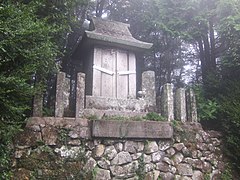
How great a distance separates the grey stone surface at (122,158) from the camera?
642cm

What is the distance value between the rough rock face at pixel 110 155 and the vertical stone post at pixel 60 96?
1.01 ft

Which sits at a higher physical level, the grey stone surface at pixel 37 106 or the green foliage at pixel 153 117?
the grey stone surface at pixel 37 106

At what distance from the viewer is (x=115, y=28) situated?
887cm

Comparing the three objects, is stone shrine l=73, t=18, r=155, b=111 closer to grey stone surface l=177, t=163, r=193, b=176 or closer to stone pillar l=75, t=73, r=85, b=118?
stone pillar l=75, t=73, r=85, b=118

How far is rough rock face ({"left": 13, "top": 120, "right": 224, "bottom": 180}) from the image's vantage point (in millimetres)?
5855

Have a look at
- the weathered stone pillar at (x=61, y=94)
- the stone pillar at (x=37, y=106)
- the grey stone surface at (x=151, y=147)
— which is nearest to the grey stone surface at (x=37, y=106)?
the stone pillar at (x=37, y=106)

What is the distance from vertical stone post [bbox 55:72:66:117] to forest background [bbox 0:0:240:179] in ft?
0.96

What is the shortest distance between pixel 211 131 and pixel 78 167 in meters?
3.94

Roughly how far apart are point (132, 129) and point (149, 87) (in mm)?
1632

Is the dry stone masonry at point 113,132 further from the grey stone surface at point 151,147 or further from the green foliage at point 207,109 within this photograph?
the green foliage at point 207,109

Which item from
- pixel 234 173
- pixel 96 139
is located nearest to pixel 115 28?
pixel 96 139

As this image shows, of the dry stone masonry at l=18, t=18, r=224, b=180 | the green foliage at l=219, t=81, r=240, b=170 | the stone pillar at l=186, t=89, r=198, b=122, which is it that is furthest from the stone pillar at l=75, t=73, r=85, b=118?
the green foliage at l=219, t=81, r=240, b=170

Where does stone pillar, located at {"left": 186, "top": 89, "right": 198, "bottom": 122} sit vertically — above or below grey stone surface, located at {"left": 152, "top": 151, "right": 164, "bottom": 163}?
above

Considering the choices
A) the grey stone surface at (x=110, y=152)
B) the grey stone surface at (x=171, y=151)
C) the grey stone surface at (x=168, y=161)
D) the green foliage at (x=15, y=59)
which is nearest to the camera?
the green foliage at (x=15, y=59)
